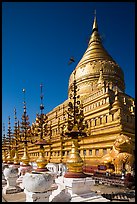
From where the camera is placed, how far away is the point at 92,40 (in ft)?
119

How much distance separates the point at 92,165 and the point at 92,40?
2530 cm

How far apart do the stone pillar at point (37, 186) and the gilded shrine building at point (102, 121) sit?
3.55 m

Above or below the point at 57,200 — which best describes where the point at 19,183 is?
below

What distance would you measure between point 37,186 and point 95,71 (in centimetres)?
2633

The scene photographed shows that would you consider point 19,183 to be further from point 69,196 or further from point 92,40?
point 92,40

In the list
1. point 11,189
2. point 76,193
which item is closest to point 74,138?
point 76,193

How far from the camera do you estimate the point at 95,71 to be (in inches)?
1183

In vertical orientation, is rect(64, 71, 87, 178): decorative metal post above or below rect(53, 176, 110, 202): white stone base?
above

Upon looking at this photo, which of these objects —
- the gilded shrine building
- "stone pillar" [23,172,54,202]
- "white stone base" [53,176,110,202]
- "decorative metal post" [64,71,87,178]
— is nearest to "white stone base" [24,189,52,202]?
"stone pillar" [23,172,54,202]

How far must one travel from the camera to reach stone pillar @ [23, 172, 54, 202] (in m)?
4.93

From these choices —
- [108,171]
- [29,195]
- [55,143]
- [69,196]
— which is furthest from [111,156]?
[55,143]

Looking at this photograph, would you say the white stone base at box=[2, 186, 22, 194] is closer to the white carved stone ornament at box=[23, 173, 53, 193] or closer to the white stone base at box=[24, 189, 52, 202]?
the white stone base at box=[24, 189, 52, 202]

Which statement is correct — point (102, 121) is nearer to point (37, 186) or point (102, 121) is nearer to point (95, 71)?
point (95, 71)

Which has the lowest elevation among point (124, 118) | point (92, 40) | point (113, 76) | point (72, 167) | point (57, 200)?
point (57, 200)
